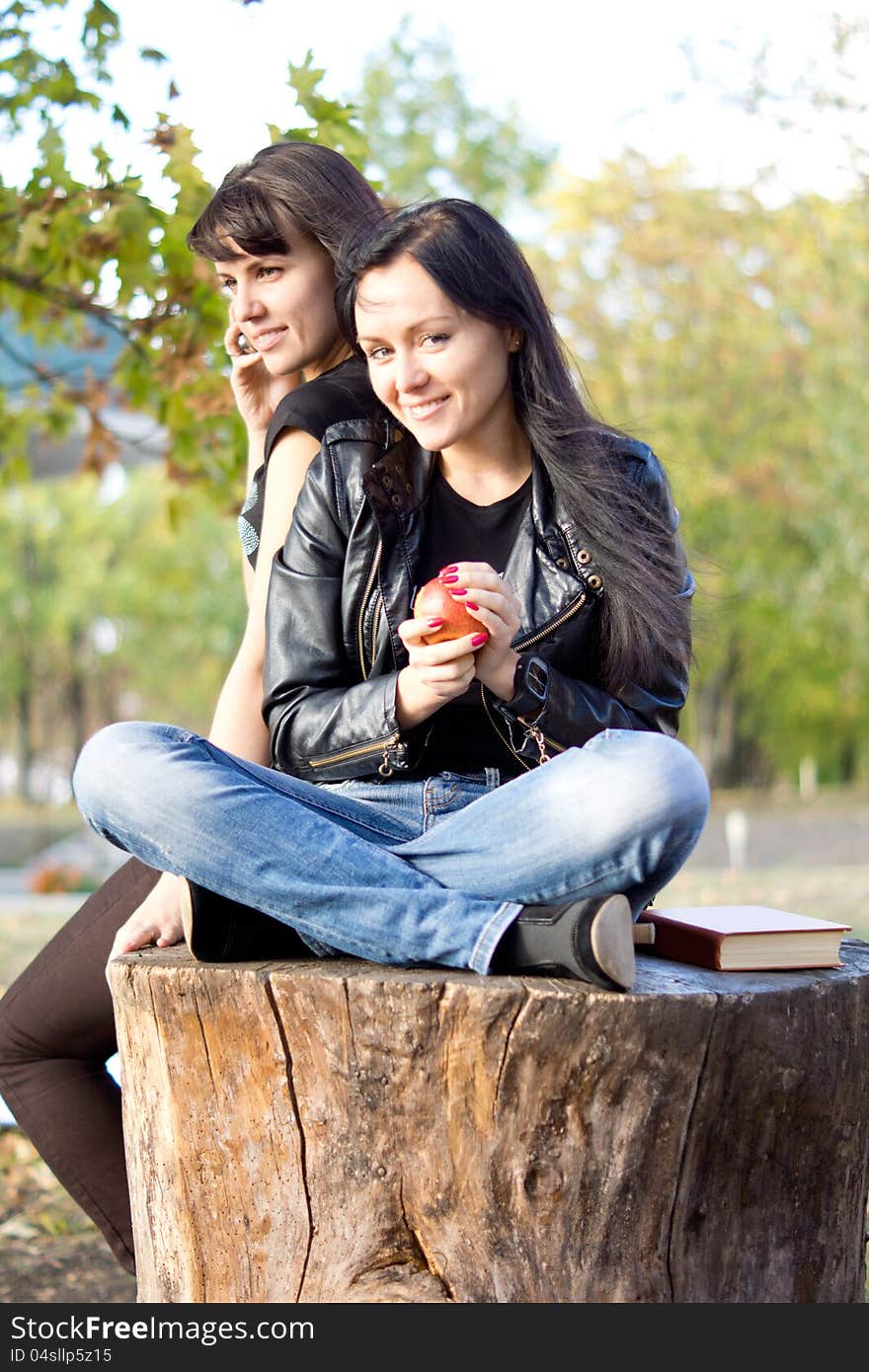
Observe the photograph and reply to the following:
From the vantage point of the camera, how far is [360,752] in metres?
2.73

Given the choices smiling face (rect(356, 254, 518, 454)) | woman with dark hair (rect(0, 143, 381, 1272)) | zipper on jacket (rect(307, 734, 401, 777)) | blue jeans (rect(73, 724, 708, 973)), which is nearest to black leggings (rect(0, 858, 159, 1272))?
woman with dark hair (rect(0, 143, 381, 1272))

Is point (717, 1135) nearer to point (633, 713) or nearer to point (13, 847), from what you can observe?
point (633, 713)

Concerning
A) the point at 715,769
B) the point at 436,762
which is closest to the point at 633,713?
the point at 436,762

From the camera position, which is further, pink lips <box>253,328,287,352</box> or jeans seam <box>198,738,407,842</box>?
pink lips <box>253,328,287,352</box>

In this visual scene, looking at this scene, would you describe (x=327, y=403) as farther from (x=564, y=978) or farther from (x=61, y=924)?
(x=61, y=924)

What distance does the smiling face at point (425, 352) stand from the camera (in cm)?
276

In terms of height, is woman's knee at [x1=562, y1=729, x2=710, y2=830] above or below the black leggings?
above

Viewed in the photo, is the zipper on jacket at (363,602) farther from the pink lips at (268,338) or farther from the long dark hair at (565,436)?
the pink lips at (268,338)

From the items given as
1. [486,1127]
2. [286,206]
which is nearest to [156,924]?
[486,1127]

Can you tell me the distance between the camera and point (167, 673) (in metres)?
34.2

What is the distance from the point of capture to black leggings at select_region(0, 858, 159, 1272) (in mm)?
3184

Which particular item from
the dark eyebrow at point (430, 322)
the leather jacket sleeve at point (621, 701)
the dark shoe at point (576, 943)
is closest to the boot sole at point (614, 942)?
the dark shoe at point (576, 943)

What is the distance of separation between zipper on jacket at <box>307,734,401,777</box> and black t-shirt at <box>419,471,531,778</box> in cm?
10

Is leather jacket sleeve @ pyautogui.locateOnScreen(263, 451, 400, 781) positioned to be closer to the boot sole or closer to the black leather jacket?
the black leather jacket
